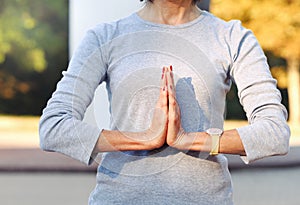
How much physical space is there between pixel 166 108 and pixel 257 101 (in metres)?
0.28

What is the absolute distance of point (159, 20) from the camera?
234cm

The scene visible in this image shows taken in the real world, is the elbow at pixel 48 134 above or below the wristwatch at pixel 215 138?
below

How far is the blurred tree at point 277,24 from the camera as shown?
60.4 ft

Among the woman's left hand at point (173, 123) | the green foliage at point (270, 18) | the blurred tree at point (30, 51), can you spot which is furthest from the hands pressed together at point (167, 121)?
the blurred tree at point (30, 51)

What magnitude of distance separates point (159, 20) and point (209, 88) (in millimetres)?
262

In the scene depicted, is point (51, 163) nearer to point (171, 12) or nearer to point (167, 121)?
point (171, 12)

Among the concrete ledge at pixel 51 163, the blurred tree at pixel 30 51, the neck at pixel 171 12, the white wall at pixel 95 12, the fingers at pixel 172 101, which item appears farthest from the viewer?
the blurred tree at pixel 30 51

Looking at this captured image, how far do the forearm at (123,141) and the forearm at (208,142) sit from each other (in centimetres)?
8

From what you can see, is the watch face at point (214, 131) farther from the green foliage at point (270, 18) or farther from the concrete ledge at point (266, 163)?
the green foliage at point (270, 18)

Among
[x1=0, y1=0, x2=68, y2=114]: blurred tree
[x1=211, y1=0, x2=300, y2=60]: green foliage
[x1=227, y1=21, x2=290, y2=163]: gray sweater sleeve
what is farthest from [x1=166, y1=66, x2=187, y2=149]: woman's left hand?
[x1=0, y1=0, x2=68, y2=114]: blurred tree

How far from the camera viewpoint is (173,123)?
210 centimetres

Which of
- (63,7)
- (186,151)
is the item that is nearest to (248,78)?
(186,151)

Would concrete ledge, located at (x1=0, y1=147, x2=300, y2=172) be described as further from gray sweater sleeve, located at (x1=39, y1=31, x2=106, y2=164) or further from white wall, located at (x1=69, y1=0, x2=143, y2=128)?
gray sweater sleeve, located at (x1=39, y1=31, x2=106, y2=164)

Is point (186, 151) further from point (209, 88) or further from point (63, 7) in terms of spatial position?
point (63, 7)
